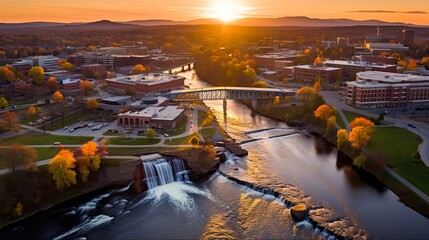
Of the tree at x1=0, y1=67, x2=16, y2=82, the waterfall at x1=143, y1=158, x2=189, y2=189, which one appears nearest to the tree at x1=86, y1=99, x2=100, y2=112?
the waterfall at x1=143, y1=158, x2=189, y2=189

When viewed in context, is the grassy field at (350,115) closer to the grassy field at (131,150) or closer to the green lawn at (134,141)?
the grassy field at (131,150)

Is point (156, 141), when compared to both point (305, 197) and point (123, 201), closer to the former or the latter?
point (123, 201)

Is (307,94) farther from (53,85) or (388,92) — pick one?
(53,85)

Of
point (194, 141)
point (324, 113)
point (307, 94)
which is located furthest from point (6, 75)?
point (324, 113)

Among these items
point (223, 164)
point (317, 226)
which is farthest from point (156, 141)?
point (317, 226)

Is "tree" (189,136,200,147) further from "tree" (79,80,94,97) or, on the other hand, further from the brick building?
the brick building

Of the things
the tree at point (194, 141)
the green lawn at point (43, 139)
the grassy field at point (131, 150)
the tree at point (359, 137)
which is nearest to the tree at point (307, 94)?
the tree at point (359, 137)
